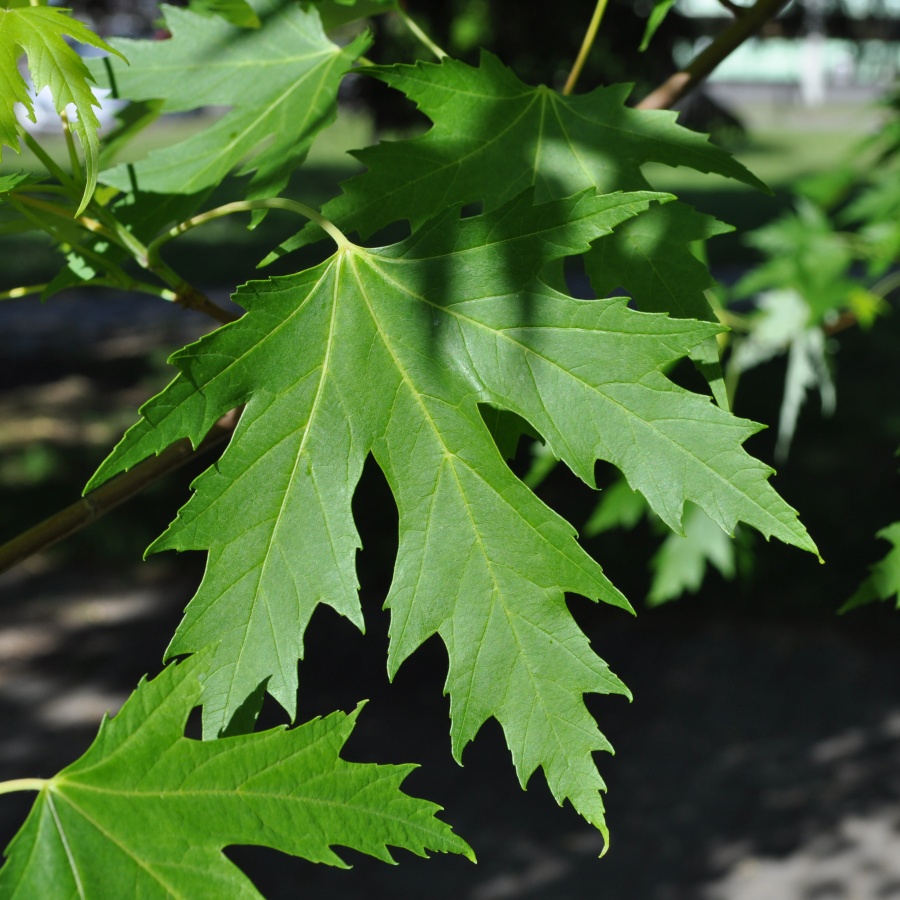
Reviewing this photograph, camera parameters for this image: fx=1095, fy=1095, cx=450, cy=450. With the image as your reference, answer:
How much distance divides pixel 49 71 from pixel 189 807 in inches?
18.5

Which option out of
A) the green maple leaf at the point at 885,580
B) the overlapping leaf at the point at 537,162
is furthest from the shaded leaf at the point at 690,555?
the overlapping leaf at the point at 537,162

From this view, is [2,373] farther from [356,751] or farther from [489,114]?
[489,114]

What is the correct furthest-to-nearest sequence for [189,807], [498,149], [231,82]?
[231,82]
[498,149]
[189,807]

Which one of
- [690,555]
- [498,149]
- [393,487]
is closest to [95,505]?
[393,487]

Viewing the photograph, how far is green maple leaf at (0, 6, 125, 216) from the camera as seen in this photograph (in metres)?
0.68

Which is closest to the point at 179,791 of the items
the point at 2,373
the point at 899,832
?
the point at 899,832

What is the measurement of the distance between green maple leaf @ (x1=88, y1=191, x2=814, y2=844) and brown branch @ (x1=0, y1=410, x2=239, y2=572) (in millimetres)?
91

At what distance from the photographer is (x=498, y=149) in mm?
910

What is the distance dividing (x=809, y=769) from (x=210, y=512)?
3.44 metres

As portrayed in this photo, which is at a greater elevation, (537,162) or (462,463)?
(537,162)

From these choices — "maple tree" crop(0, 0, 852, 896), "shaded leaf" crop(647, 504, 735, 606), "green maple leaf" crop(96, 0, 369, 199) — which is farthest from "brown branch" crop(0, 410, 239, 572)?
"shaded leaf" crop(647, 504, 735, 606)

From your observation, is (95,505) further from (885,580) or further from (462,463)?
(885,580)

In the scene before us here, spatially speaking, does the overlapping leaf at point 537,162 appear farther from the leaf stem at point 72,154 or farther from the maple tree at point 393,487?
the leaf stem at point 72,154

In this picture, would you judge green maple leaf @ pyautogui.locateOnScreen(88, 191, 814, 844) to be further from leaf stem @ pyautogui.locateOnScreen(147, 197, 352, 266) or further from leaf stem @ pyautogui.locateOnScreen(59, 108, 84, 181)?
leaf stem @ pyautogui.locateOnScreen(59, 108, 84, 181)
